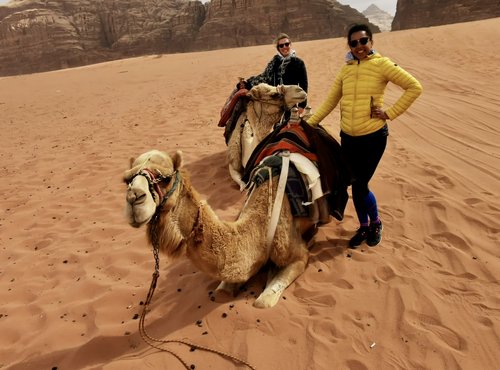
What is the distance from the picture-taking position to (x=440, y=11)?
5397 centimetres

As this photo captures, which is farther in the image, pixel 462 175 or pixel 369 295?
pixel 462 175

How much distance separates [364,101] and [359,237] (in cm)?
148

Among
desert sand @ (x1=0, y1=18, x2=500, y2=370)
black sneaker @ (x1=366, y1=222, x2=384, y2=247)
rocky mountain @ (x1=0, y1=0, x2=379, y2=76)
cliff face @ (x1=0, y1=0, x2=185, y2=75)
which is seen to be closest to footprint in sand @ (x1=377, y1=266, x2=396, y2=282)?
desert sand @ (x1=0, y1=18, x2=500, y2=370)

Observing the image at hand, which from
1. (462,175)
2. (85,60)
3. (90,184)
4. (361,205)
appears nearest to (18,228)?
(90,184)

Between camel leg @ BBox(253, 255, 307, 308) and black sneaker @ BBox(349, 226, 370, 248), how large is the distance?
0.75 meters

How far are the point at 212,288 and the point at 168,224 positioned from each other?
4.29ft

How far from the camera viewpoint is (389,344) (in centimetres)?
273

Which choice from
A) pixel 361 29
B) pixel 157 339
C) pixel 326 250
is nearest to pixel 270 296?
pixel 157 339

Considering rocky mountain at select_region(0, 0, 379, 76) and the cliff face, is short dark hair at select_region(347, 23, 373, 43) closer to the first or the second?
rocky mountain at select_region(0, 0, 379, 76)

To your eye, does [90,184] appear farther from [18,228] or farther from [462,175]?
[462,175]

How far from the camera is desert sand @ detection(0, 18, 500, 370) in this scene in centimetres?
279

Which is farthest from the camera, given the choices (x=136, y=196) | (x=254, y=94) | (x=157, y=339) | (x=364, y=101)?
(x=254, y=94)

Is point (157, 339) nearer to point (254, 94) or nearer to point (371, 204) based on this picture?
point (371, 204)

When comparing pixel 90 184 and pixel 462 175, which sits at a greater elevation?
pixel 462 175
